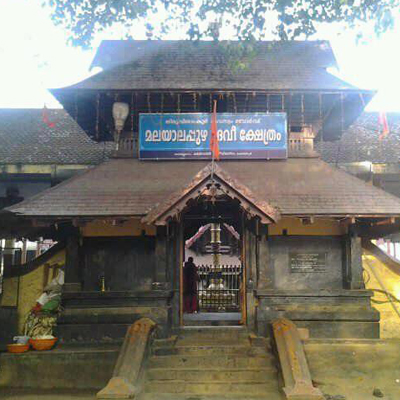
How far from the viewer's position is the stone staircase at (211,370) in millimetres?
7293

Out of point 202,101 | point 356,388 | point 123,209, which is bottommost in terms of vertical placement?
point 356,388

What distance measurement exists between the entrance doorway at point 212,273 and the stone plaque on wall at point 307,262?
110 centimetres

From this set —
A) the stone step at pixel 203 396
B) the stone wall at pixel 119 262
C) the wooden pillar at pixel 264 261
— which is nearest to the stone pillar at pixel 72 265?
the stone wall at pixel 119 262

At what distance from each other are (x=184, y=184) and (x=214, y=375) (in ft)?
11.3

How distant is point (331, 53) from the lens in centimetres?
1216

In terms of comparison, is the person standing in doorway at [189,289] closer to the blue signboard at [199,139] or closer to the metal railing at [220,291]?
the metal railing at [220,291]

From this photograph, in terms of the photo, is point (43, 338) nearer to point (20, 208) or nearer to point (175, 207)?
point (20, 208)

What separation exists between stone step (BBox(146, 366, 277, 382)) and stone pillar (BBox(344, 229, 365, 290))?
2.62m

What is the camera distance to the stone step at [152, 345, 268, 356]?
811 centimetres

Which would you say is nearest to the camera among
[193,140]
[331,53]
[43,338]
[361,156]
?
[43,338]

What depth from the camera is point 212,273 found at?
18.3m

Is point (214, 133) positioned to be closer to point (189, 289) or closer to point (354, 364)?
point (354, 364)

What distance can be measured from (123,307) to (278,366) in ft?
10.6

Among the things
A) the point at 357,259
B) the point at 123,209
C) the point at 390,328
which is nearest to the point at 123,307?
the point at 123,209
